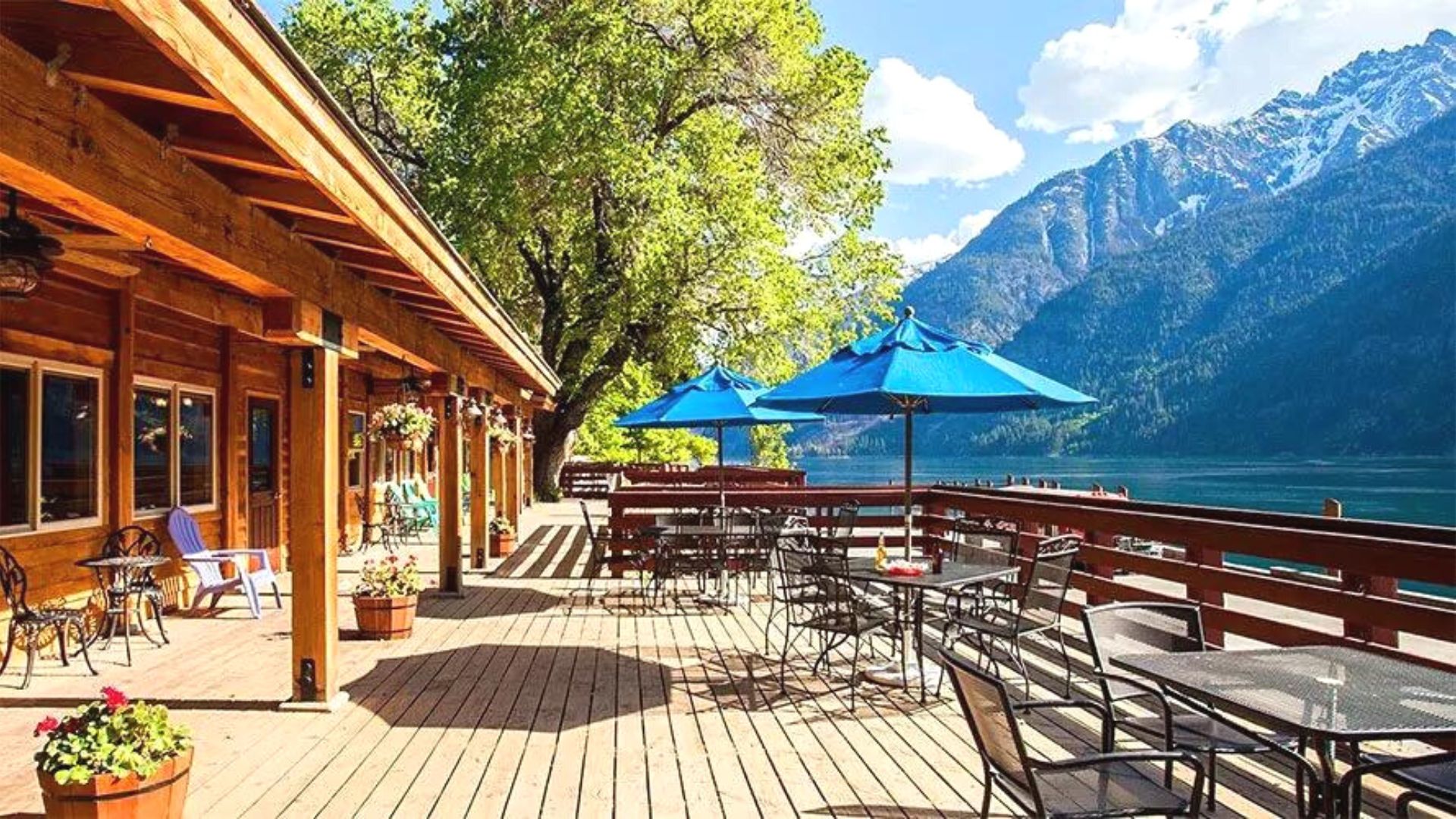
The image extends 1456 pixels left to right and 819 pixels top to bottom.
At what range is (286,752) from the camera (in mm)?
4270

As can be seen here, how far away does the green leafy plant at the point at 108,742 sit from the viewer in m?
3.03

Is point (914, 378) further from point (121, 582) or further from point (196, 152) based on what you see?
point (121, 582)

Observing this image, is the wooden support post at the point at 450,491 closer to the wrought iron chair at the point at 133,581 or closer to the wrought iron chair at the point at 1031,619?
the wrought iron chair at the point at 133,581

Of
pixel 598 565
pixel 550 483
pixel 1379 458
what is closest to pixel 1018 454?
pixel 1379 458

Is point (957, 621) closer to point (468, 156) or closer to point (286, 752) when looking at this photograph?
point (286, 752)

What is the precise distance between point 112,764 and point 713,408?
667 centimetres

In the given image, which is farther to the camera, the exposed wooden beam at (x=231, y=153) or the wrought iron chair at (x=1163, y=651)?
the exposed wooden beam at (x=231, y=153)

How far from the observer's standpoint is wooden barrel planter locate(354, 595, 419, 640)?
659 cm

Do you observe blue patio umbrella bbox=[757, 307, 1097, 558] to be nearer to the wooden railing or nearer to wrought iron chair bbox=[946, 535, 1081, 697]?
wrought iron chair bbox=[946, 535, 1081, 697]

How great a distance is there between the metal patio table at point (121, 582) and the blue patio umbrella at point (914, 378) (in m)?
3.95

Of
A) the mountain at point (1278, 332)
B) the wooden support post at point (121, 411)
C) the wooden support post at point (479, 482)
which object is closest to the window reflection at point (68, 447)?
the wooden support post at point (121, 411)

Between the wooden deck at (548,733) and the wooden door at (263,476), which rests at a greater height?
the wooden door at (263,476)

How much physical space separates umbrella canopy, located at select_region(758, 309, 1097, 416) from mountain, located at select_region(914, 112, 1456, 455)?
88.6 metres

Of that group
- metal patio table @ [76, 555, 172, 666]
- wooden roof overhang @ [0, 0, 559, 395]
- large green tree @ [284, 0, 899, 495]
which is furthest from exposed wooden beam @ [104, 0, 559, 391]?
large green tree @ [284, 0, 899, 495]
